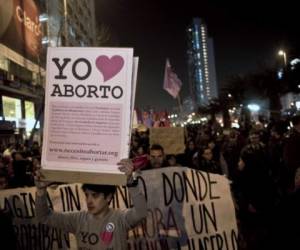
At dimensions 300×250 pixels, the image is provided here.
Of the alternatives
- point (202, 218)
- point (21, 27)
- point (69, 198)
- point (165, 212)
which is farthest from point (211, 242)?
point (21, 27)

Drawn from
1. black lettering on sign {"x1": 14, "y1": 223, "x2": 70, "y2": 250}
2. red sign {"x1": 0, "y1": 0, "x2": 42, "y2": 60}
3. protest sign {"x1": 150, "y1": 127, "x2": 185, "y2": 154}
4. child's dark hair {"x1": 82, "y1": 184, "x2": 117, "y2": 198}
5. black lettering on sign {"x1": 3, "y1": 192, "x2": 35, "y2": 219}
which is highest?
red sign {"x1": 0, "y1": 0, "x2": 42, "y2": 60}

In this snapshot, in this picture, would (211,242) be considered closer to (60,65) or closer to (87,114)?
(87,114)

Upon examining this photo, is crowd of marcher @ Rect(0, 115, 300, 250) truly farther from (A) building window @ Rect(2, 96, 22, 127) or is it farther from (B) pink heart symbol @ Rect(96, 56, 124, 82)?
(A) building window @ Rect(2, 96, 22, 127)

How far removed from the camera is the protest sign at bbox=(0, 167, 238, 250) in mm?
5453

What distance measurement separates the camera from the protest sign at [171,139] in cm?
961

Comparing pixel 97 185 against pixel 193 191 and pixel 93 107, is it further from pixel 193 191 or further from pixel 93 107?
pixel 193 191

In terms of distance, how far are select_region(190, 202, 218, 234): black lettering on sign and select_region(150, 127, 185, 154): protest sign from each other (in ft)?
12.8

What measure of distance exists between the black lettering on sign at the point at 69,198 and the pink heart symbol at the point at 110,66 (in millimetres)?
2317

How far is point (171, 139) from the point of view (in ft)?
31.8

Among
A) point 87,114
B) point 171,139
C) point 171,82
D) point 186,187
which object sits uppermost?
point 171,82

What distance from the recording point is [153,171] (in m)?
5.59

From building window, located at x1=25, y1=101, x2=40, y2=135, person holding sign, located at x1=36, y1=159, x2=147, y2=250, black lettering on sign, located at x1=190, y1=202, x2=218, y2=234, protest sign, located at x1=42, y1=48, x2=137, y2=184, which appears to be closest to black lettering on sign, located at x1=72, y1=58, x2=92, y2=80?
protest sign, located at x1=42, y1=48, x2=137, y2=184

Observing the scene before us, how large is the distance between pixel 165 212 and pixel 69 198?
1064mm

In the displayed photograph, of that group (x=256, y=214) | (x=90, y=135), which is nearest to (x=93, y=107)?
(x=90, y=135)
